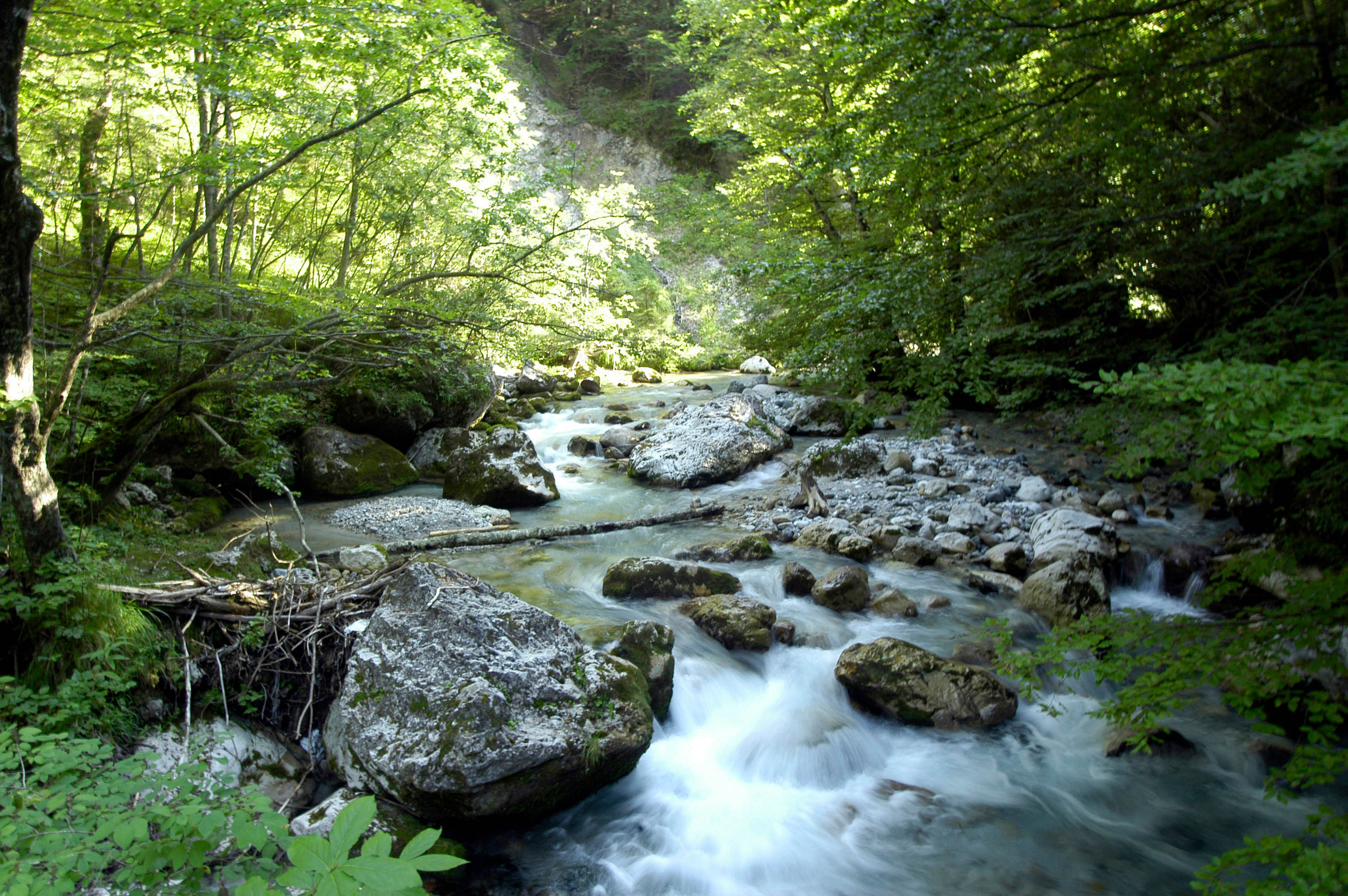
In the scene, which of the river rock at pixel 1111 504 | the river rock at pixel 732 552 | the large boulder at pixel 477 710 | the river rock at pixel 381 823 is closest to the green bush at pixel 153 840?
the river rock at pixel 381 823

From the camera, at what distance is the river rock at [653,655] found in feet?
17.0

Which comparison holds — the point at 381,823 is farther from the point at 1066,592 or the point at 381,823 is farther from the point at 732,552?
the point at 1066,592

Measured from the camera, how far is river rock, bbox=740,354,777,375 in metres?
24.3

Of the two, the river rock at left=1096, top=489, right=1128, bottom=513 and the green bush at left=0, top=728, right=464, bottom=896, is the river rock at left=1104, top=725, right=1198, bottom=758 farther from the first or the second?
the green bush at left=0, top=728, right=464, bottom=896

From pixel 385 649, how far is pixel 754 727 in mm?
2759

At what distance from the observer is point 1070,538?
24.9ft

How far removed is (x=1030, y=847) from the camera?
4.33 m

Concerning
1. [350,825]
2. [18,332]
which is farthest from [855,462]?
[350,825]

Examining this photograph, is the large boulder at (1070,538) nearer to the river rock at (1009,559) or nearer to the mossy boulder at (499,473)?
the river rock at (1009,559)

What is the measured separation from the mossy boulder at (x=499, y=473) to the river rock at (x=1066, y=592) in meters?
6.71

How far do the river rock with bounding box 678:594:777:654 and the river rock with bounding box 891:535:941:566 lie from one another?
7.40ft

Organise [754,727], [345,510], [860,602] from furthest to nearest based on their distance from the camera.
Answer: [345,510] < [860,602] < [754,727]

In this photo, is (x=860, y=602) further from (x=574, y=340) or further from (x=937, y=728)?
(x=574, y=340)

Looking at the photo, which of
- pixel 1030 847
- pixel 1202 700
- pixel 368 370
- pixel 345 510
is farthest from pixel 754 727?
pixel 368 370
